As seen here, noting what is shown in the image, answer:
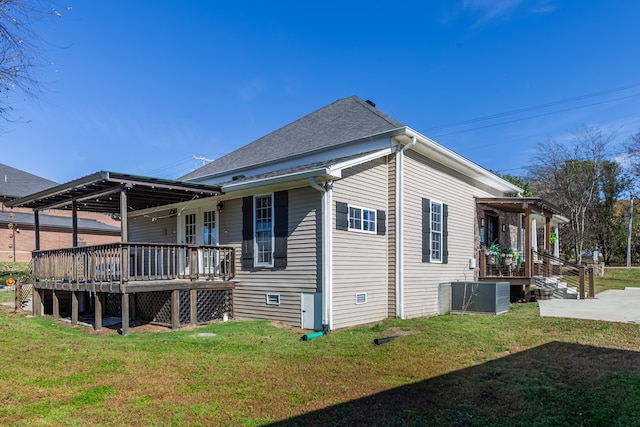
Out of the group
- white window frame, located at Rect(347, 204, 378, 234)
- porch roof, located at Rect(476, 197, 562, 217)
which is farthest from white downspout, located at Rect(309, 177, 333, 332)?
porch roof, located at Rect(476, 197, 562, 217)

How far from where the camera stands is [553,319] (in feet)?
28.1

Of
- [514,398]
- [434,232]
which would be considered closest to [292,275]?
[434,232]

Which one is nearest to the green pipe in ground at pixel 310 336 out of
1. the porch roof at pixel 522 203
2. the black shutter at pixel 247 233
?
the black shutter at pixel 247 233

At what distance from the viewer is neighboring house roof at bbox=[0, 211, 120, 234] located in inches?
1094

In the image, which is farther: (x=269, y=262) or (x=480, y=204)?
(x=480, y=204)

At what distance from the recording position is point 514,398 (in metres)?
4.48

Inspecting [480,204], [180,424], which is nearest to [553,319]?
[480,204]

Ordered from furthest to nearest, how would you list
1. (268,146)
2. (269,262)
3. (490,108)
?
(490,108) → (268,146) → (269,262)

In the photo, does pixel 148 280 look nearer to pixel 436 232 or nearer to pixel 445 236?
pixel 436 232

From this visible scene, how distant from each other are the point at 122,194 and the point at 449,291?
8.22 m

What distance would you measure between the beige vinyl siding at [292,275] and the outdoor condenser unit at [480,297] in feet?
14.8

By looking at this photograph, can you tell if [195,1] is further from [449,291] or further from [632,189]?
[632,189]

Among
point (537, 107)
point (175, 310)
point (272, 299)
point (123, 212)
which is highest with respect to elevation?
point (537, 107)

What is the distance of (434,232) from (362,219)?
115 inches
